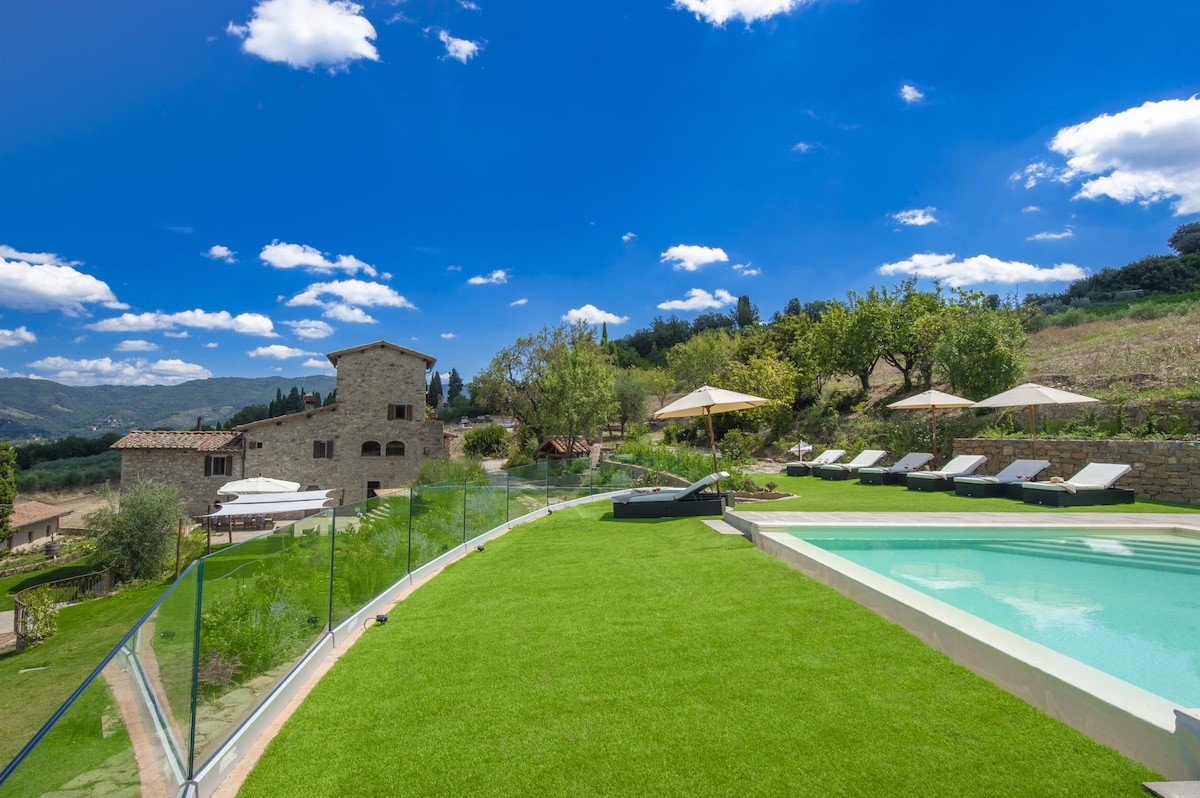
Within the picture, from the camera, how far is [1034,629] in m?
4.75

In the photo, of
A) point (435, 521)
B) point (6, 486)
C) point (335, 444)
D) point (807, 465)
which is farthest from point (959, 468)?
point (6, 486)

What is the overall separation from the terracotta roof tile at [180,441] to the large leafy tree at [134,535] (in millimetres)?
9020

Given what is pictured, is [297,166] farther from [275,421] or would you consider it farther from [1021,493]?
[1021,493]

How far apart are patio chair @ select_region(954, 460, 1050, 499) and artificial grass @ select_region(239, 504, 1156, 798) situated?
27.8ft

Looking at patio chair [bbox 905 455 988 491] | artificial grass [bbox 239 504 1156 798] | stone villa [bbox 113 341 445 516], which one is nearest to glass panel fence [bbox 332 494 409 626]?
artificial grass [bbox 239 504 1156 798]

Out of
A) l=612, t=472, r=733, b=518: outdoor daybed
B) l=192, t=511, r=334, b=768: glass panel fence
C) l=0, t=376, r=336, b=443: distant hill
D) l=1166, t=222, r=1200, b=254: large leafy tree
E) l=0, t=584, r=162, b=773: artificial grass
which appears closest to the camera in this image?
l=192, t=511, r=334, b=768: glass panel fence

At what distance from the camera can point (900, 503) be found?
10820 mm

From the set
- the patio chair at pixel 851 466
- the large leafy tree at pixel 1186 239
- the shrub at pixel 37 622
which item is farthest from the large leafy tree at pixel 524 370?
the large leafy tree at pixel 1186 239

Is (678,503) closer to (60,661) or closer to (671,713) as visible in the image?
(671,713)

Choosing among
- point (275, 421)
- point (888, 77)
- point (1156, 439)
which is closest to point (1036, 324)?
point (888, 77)

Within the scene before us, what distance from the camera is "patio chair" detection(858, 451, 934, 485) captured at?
14.3 metres

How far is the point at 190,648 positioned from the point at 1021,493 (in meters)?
13.6

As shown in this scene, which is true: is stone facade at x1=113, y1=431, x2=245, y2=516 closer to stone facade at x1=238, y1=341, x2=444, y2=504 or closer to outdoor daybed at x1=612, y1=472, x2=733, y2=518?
stone facade at x1=238, y1=341, x2=444, y2=504

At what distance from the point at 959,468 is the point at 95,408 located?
24320 centimetres
